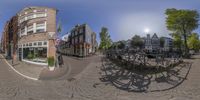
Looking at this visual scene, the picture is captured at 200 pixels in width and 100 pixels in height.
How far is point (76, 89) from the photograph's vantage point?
442 cm

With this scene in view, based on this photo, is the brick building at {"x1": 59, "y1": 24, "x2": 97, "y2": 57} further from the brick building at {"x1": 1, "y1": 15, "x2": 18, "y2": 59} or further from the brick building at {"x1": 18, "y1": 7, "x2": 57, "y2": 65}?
the brick building at {"x1": 1, "y1": 15, "x2": 18, "y2": 59}

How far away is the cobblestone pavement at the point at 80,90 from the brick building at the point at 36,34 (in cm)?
73

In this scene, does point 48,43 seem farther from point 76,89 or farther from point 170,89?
point 170,89

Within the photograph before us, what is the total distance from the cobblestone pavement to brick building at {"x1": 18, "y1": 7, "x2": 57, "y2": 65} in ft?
2.40

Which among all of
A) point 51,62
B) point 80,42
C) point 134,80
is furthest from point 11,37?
point 134,80

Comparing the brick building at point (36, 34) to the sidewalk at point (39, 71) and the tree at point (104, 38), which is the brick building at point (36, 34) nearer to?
the sidewalk at point (39, 71)

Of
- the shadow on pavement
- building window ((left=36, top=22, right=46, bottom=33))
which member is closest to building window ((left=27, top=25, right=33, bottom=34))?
building window ((left=36, top=22, right=46, bottom=33))

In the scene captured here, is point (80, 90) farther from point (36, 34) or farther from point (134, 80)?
point (134, 80)

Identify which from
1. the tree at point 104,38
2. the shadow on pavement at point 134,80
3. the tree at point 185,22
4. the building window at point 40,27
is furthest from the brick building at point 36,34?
the tree at point 185,22

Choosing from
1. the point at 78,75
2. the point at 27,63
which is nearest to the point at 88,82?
the point at 78,75

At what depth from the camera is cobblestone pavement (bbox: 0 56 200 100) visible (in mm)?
4109

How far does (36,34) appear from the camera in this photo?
11.5ft

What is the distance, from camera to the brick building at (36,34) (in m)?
3.41

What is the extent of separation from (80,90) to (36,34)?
1764 millimetres
